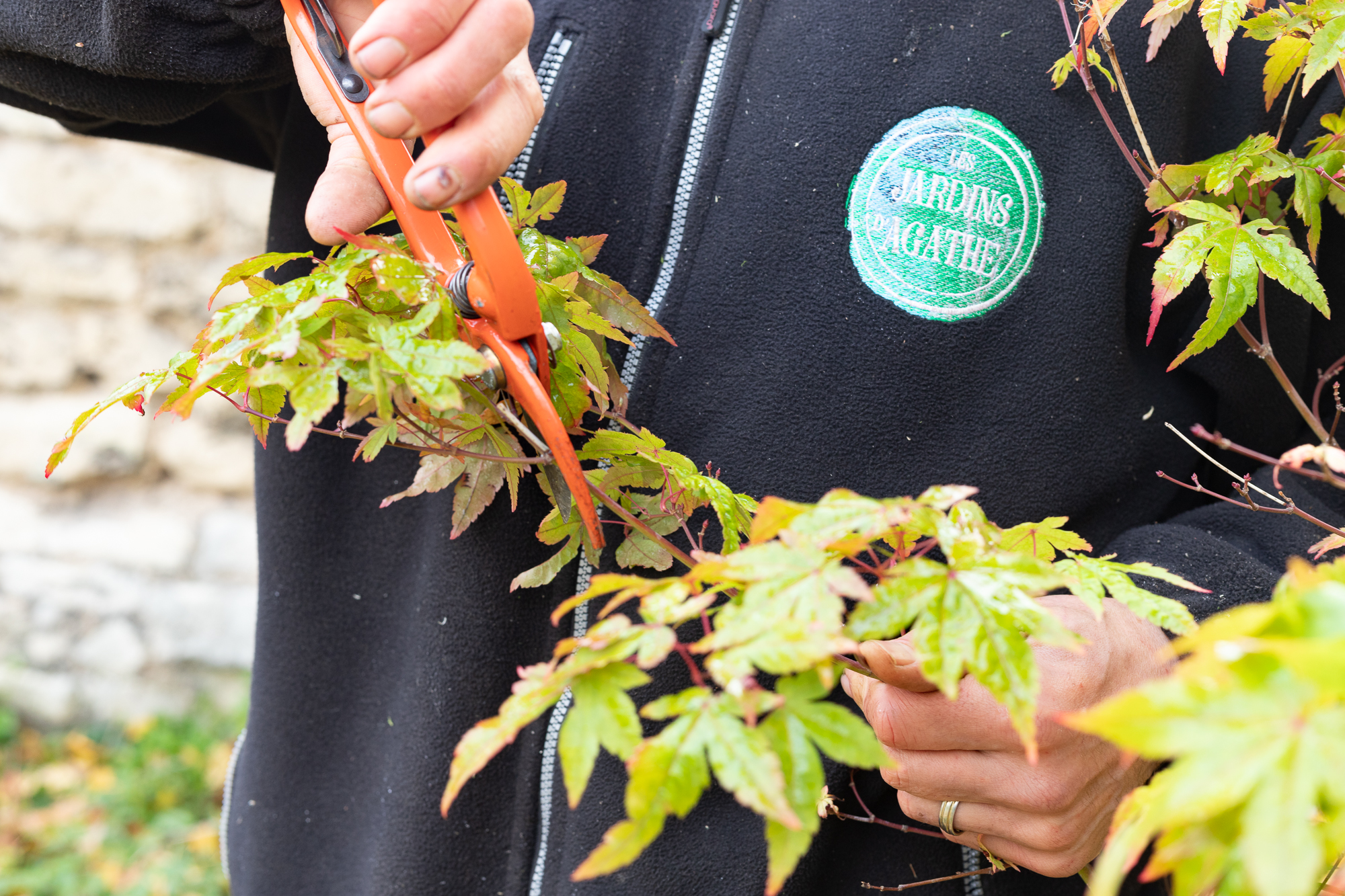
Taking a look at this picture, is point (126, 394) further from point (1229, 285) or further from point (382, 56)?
point (1229, 285)

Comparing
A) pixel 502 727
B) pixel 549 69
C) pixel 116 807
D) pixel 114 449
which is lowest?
pixel 116 807

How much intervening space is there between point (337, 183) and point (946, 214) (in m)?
0.62

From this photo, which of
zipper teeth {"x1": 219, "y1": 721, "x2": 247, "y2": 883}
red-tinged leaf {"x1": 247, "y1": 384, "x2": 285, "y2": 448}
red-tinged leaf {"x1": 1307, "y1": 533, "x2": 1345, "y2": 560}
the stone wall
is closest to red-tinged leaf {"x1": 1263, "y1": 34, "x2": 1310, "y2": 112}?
red-tinged leaf {"x1": 1307, "y1": 533, "x2": 1345, "y2": 560}

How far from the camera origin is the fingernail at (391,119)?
603mm

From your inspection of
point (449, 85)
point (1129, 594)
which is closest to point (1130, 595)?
point (1129, 594)

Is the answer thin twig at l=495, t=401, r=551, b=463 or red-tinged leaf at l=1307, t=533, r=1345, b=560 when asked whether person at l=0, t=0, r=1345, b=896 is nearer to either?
red-tinged leaf at l=1307, t=533, r=1345, b=560

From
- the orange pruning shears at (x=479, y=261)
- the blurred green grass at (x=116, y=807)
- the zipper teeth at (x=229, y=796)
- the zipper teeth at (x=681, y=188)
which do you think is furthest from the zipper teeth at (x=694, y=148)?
the blurred green grass at (x=116, y=807)

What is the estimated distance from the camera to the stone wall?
95.2 inches

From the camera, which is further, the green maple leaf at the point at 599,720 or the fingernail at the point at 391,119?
the fingernail at the point at 391,119

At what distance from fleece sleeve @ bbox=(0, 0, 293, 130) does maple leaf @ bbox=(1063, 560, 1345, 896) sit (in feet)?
3.29

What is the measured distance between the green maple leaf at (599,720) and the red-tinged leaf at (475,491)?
302 mm

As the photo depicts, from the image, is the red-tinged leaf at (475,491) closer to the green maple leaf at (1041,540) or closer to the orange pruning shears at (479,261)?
the orange pruning shears at (479,261)

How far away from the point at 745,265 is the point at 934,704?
0.50m

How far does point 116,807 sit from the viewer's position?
2479 millimetres
